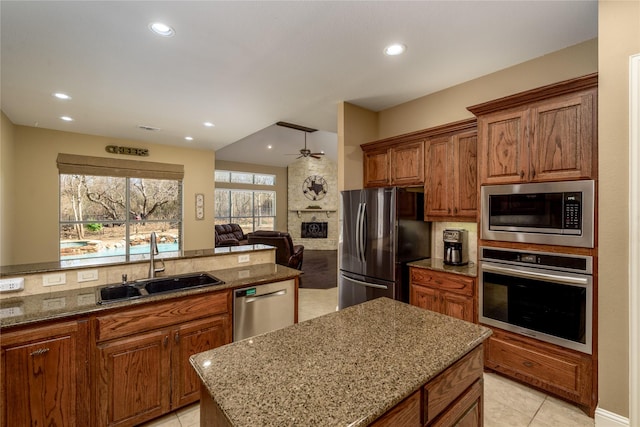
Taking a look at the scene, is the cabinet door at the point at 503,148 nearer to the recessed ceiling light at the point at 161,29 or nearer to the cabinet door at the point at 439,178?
the cabinet door at the point at 439,178

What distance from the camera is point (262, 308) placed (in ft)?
7.97

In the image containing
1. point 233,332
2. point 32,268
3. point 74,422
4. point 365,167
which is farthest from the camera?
point 365,167

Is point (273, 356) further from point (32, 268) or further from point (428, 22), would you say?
point (428, 22)

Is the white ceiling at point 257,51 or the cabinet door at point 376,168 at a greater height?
the white ceiling at point 257,51

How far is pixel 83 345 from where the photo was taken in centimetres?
169

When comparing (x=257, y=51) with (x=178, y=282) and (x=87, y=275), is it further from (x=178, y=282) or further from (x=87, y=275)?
(x=87, y=275)

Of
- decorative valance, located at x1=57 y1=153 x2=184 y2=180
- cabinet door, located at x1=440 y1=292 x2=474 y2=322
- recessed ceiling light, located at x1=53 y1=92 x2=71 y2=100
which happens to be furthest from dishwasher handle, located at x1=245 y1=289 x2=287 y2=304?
decorative valance, located at x1=57 y1=153 x2=184 y2=180

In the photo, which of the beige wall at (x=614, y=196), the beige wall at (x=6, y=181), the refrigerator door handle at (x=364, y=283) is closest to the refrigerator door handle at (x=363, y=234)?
the refrigerator door handle at (x=364, y=283)

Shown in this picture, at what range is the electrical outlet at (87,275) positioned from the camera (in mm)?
2070

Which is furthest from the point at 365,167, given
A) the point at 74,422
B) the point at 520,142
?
the point at 74,422

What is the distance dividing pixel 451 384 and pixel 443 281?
1807 millimetres

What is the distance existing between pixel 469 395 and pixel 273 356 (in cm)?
90

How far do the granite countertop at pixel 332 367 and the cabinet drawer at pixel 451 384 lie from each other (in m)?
0.07

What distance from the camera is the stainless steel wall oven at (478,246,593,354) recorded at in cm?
201
